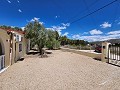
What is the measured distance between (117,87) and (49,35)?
1702 centimetres

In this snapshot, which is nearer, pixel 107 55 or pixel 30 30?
pixel 107 55

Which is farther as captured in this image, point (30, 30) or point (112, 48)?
point (30, 30)

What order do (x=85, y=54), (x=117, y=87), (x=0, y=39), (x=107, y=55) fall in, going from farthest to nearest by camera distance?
(x=85, y=54) < (x=107, y=55) < (x=0, y=39) < (x=117, y=87)

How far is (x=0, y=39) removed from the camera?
31.9 ft

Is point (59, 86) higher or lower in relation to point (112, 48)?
lower

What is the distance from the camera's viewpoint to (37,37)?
20172mm

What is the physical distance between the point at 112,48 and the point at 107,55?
0.87 m

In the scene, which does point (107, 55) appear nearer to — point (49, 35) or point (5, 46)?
point (5, 46)

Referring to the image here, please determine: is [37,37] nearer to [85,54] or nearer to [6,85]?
[85,54]

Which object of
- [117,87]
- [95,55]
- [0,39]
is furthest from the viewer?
[95,55]

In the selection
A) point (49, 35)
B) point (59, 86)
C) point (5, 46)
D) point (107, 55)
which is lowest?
point (59, 86)

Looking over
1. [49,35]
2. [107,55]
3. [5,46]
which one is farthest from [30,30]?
[107,55]

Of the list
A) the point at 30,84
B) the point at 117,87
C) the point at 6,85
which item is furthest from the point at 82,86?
the point at 6,85

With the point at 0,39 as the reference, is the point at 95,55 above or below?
below
